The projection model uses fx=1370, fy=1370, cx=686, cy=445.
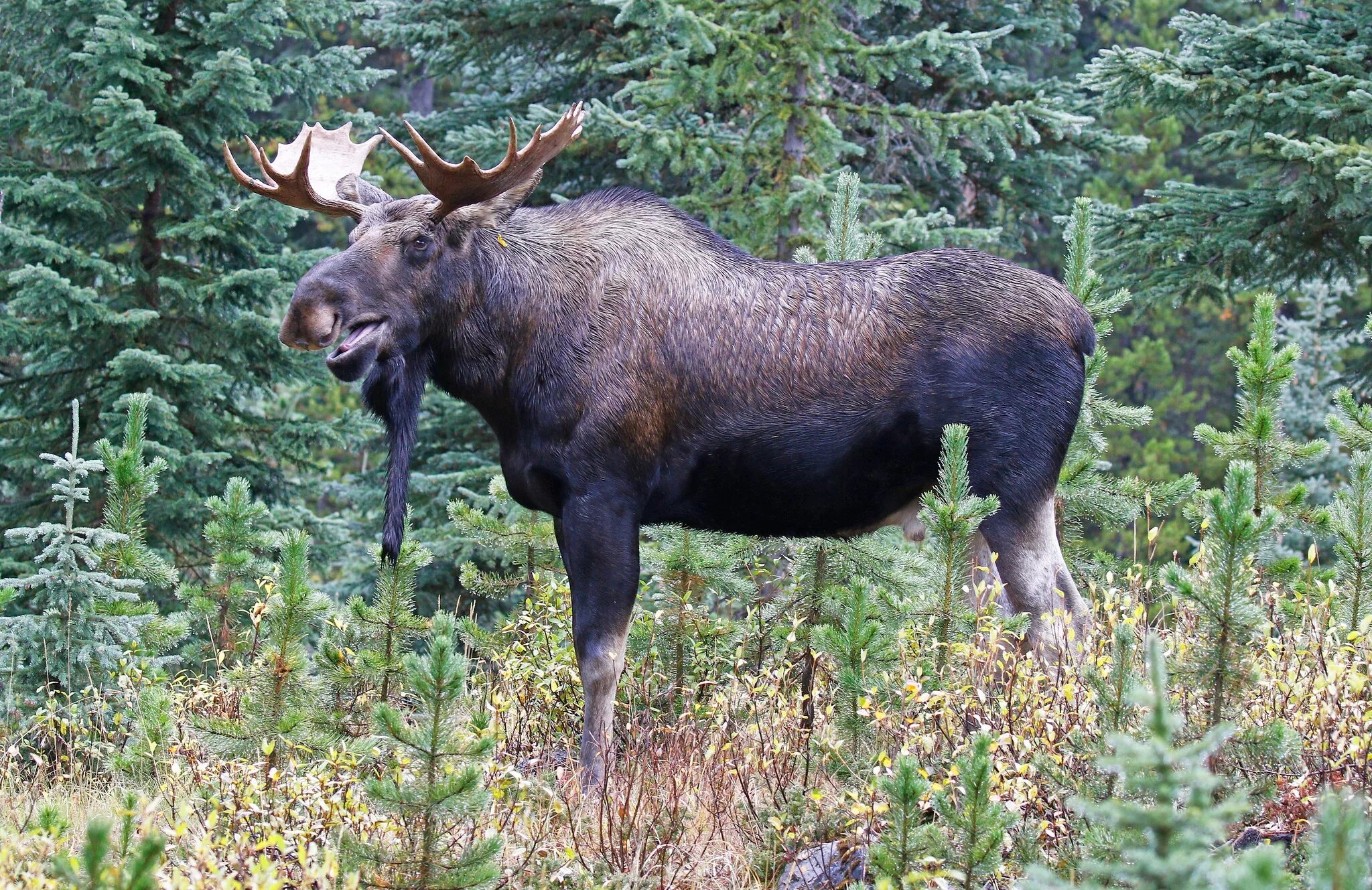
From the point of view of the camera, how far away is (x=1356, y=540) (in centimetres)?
449

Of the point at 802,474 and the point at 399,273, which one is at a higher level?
the point at 399,273

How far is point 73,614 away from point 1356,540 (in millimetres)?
5021

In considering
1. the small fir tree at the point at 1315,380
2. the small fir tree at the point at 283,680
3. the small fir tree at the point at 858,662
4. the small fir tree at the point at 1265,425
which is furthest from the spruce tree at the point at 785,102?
the small fir tree at the point at 283,680

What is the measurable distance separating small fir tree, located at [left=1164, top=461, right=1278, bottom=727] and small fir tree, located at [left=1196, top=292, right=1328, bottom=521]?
1.97 m

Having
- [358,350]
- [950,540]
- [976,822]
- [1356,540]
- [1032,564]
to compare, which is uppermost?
[358,350]

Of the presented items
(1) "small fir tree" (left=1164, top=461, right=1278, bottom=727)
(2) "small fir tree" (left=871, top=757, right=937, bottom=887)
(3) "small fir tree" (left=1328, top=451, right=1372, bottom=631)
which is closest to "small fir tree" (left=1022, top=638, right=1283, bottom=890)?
(2) "small fir tree" (left=871, top=757, right=937, bottom=887)

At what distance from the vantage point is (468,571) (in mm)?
6387

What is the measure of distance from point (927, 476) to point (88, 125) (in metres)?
7.68

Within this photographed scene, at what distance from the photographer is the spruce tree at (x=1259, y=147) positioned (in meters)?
9.73

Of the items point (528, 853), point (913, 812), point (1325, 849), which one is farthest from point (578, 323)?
point (1325, 849)

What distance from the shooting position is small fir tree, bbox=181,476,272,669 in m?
5.55

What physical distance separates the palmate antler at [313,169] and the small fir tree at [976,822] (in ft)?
11.8

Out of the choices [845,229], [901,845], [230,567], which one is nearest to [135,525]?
[230,567]

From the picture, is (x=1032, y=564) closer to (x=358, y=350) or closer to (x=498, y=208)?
(x=498, y=208)
